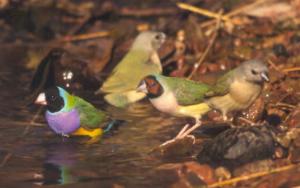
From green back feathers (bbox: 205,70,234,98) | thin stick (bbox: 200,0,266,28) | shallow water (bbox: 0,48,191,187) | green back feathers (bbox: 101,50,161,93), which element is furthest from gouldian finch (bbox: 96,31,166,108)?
green back feathers (bbox: 205,70,234,98)

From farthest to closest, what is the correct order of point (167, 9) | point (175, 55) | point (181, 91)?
point (167, 9) < point (175, 55) < point (181, 91)

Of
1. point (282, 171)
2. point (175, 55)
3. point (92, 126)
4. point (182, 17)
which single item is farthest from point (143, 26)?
point (282, 171)

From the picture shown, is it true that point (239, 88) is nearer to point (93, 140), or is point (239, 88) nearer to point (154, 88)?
point (154, 88)

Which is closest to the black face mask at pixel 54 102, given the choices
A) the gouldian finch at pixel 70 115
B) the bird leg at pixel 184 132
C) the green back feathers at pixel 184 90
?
the gouldian finch at pixel 70 115

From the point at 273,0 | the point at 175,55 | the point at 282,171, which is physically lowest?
the point at 282,171

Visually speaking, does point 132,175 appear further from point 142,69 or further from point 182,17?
point 182,17

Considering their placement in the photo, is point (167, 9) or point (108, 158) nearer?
point (108, 158)

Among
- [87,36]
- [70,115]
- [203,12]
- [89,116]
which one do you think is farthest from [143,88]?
[87,36]
